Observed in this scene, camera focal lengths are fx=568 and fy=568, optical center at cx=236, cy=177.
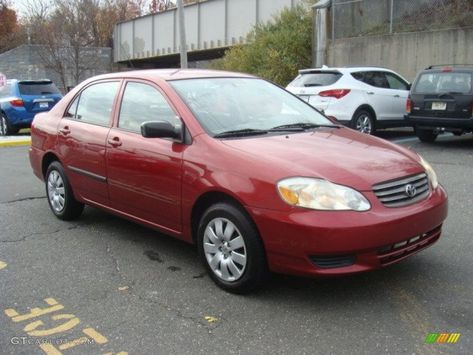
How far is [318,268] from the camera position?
3.58 meters

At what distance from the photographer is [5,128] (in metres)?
15.5

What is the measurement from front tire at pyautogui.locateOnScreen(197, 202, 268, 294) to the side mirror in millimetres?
642

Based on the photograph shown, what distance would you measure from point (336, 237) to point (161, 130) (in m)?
1.56

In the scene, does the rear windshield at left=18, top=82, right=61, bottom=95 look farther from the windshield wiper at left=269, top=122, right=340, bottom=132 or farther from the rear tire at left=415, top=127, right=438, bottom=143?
the windshield wiper at left=269, top=122, right=340, bottom=132

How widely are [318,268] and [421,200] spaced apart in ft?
3.03

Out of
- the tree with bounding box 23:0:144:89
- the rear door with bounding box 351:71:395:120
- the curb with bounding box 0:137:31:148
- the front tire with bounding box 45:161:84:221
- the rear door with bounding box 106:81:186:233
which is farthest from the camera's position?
the tree with bounding box 23:0:144:89

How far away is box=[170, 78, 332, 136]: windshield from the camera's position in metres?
4.45

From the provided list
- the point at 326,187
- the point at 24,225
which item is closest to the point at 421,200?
the point at 326,187

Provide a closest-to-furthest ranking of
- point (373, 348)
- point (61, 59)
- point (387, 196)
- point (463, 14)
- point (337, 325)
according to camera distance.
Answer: point (373, 348)
point (337, 325)
point (387, 196)
point (463, 14)
point (61, 59)

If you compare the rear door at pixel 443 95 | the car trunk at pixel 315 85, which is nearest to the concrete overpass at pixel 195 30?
the car trunk at pixel 315 85

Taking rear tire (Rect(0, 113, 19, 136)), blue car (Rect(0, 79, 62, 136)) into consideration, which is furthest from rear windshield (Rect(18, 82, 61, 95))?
rear tire (Rect(0, 113, 19, 136))

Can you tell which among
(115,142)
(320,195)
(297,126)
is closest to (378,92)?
(297,126)

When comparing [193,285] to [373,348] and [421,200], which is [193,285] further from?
[421,200]

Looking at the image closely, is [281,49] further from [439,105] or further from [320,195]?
[320,195]
